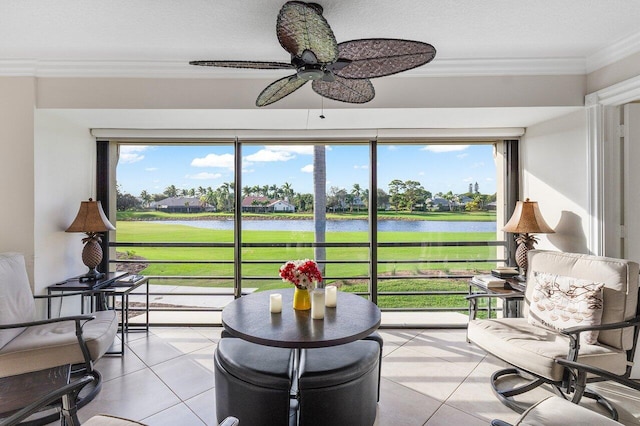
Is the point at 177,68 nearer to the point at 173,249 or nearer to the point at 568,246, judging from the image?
the point at 173,249

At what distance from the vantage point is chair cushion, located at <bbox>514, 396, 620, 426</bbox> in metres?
1.43

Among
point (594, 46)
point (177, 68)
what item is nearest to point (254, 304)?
point (177, 68)

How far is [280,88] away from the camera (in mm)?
1953

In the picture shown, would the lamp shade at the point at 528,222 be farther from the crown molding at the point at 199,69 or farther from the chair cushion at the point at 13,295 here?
the chair cushion at the point at 13,295

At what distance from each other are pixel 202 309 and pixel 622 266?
3998mm

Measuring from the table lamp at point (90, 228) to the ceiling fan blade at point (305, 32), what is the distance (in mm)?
2694

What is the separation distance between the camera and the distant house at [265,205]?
3.89 metres

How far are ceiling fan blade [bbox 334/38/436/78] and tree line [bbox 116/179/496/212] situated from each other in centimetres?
219

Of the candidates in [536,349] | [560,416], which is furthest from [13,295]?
[536,349]

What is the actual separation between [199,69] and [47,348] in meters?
2.39

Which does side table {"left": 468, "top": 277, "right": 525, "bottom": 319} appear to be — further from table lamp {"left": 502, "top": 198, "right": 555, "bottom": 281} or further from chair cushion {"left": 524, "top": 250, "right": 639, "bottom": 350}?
chair cushion {"left": 524, "top": 250, "right": 639, "bottom": 350}

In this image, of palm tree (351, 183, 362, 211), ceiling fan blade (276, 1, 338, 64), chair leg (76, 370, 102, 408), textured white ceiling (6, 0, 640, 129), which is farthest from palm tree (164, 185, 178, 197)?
ceiling fan blade (276, 1, 338, 64)

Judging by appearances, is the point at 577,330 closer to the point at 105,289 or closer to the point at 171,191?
the point at 105,289

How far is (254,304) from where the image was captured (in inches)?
95.6
